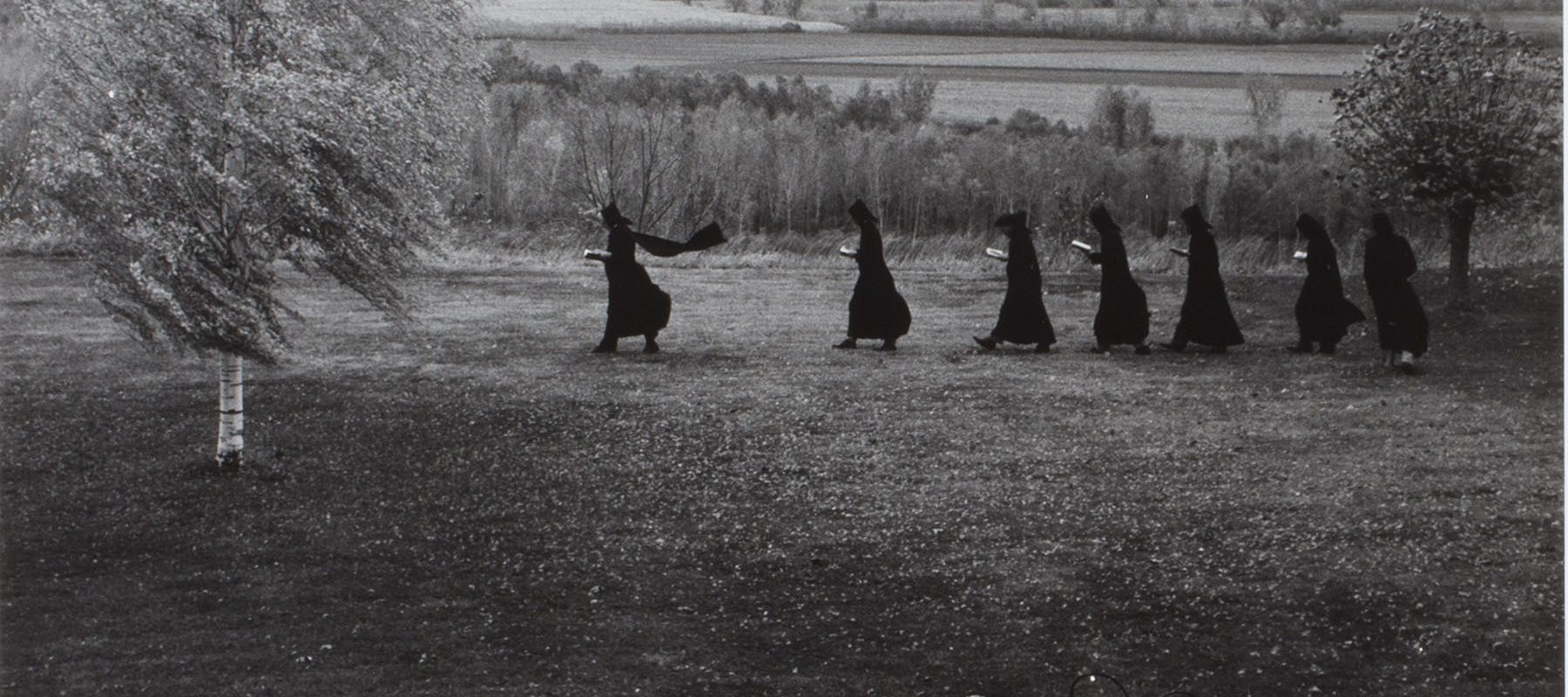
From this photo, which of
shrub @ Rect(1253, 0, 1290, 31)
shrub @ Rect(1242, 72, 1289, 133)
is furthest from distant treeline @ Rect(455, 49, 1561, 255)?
shrub @ Rect(1253, 0, 1290, 31)

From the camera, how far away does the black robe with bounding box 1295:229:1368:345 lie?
1023 centimetres

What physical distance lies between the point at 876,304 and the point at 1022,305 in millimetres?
945

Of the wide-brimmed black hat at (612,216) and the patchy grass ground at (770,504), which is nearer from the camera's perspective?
the patchy grass ground at (770,504)

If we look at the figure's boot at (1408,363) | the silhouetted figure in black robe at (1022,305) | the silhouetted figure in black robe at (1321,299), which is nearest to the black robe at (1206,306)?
the silhouetted figure in black robe at (1321,299)

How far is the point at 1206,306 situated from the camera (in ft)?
35.4

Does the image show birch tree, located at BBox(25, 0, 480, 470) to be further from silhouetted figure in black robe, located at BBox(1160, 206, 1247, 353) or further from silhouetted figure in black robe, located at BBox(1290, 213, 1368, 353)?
silhouetted figure in black robe, located at BBox(1290, 213, 1368, 353)

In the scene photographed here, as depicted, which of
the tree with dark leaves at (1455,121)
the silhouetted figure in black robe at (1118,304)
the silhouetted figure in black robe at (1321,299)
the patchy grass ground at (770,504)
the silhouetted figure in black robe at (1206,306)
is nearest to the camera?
the patchy grass ground at (770,504)

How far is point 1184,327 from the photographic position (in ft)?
35.8

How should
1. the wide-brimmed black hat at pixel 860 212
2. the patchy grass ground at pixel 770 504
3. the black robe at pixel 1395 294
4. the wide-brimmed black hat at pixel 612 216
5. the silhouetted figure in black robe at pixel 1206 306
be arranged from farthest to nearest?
1. the wide-brimmed black hat at pixel 612 216
2. the wide-brimmed black hat at pixel 860 212
3. the silhouetted figure in black robe at pixel 1206 306
4. the black robe at pixel 1395 294
5. the patchy grass ground at pixel 770 504

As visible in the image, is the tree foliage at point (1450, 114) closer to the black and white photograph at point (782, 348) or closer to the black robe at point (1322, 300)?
the black and white photograph at point (782, 348)

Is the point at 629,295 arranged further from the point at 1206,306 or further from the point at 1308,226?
the point at 1308,226

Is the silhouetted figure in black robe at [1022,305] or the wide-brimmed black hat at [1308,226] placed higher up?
the wide-brimmed black hat at [1308,226]

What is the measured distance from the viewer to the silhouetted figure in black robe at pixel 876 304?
36.1 ft

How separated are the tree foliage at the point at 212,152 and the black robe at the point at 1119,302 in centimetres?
451
